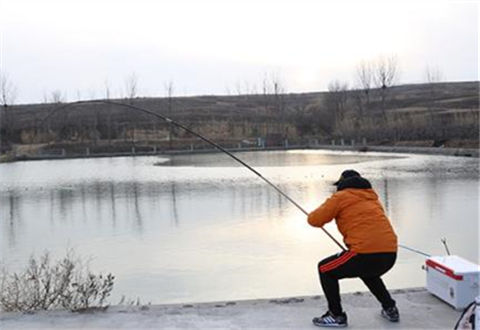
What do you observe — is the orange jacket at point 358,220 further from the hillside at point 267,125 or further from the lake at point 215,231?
the hillside at point 267,125

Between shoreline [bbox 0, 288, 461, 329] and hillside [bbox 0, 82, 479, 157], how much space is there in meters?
30.6

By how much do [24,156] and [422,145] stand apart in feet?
78.2

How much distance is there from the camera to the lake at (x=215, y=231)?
6.25m

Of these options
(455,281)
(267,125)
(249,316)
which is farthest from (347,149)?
(249,316)

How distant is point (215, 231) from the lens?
920 cm

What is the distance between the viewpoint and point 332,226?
9.12m

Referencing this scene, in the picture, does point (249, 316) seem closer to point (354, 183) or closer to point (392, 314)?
point (392, 314)

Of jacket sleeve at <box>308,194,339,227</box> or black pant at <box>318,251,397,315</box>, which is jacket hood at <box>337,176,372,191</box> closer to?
jacket sleeve at <box>308,194,339,227</box>

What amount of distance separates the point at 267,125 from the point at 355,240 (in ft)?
169

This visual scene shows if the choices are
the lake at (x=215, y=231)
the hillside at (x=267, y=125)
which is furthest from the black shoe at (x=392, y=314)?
the hillside at (x=267, y=125)

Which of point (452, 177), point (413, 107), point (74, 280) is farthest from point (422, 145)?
point (74, 280)

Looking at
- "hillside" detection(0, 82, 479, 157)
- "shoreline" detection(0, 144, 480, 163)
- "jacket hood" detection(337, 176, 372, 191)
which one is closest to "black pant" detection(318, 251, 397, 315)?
"jacket hood" detection(337, 176, 372, 191)

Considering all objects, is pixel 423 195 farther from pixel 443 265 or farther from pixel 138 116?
pixel 138 116

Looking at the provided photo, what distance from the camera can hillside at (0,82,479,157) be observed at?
135ft
